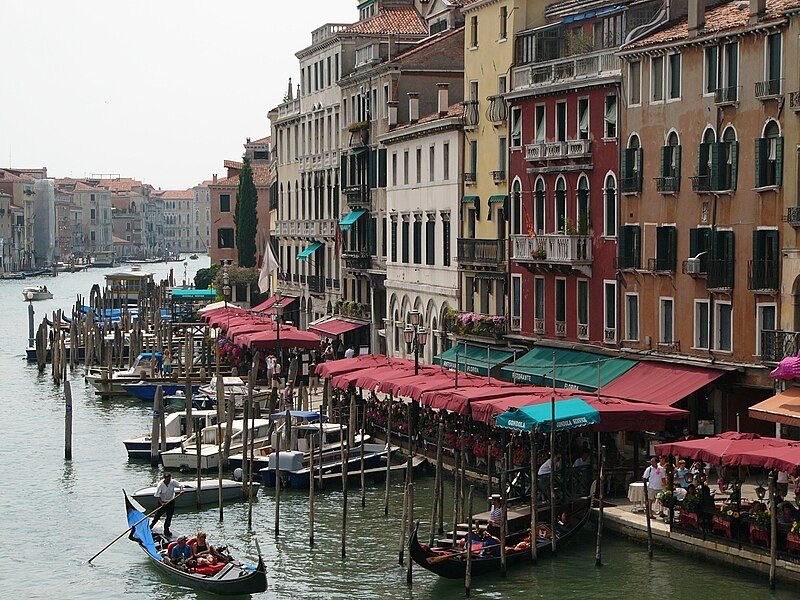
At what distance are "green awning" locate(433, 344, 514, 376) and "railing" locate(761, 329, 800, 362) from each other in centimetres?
1007

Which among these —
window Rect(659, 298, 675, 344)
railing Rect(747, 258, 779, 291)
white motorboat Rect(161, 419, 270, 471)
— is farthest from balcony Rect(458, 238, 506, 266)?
railing Rect(747, 258, 779, 291)

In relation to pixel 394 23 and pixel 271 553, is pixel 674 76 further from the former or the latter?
pixel 394 23

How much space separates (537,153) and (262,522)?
13237 millimetres

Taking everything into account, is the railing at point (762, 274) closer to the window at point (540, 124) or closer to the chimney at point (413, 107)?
the window at point (540, 124)

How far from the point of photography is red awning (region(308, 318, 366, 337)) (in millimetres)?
57000

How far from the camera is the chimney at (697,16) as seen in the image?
113 feet

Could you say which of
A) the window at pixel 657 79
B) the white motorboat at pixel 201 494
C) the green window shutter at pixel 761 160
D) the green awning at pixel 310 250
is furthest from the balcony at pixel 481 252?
the green awning at pixel 310 250

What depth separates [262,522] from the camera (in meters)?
33.5

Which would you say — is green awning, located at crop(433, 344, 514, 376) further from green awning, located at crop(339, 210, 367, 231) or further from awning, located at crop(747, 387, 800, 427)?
green awning, located at crop(339, 210, 367, 231)

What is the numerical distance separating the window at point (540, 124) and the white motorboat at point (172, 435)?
36.9ft

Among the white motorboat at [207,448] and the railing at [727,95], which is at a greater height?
the railing at [727,95]

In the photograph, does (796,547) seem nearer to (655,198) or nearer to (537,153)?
(655,198)

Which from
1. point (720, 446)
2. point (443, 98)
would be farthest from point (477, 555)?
point (443, 98)

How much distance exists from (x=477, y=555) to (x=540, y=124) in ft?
56.1
